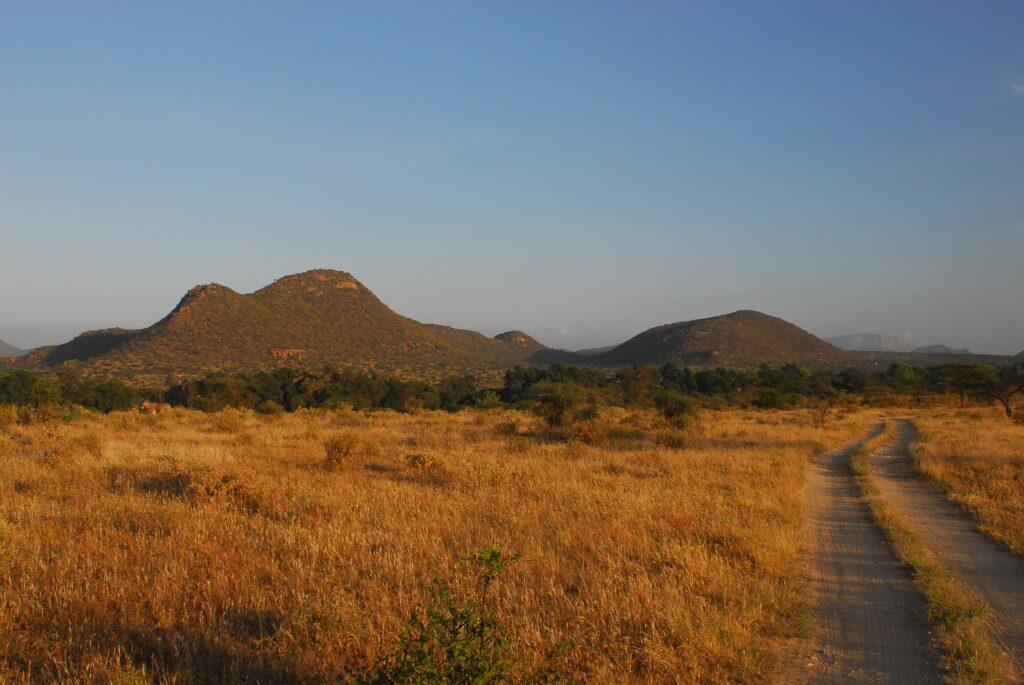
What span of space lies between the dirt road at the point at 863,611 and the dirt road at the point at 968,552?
0.64m

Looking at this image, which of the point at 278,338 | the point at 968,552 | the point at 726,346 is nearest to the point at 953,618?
the point at 968,552

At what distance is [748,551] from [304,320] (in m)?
90.0

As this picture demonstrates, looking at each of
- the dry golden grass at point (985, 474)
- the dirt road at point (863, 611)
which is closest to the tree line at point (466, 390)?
the dry golden grass at point (985, 474)

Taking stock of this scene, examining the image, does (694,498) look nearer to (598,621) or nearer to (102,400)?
(598,621)

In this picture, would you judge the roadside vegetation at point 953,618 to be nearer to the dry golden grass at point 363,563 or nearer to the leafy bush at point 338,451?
the dry golden grass at point 363,563

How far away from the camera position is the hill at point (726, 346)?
98.2m

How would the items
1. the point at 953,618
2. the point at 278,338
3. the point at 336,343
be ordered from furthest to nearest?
the point at 336,343, the point at 278,338, the point at 953,618

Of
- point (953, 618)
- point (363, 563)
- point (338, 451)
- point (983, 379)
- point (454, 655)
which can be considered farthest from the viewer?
point (983, 379)

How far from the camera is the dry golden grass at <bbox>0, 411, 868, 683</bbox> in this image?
466 cm

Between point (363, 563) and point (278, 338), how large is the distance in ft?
266

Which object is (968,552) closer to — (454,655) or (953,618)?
(953,618)

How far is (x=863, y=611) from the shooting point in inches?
235

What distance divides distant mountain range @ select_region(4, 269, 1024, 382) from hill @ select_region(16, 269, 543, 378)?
0.57 ft

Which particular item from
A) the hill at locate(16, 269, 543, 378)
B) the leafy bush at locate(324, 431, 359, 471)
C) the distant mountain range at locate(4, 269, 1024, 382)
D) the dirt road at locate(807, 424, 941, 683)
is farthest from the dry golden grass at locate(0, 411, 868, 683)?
the hill at locate(16, 269, 543, 378)
